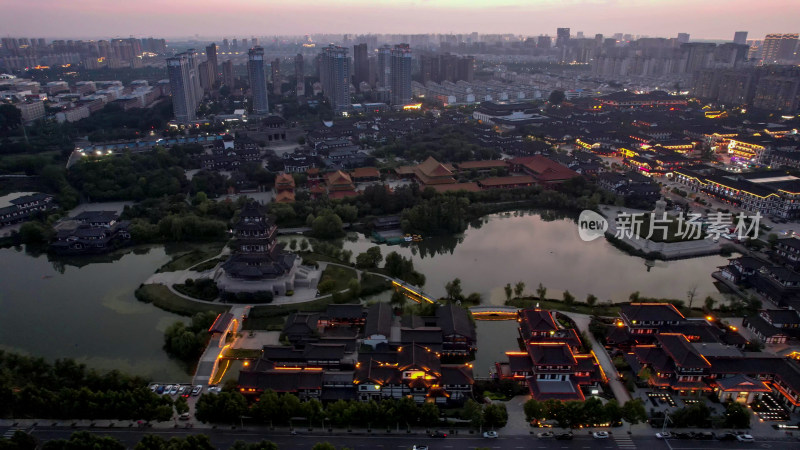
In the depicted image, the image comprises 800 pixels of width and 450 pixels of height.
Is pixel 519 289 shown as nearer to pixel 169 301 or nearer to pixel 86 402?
pixel 169 301

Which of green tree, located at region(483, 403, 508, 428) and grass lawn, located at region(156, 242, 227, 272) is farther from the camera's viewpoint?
grass lawn, located at region(156, 242, 227, 272)

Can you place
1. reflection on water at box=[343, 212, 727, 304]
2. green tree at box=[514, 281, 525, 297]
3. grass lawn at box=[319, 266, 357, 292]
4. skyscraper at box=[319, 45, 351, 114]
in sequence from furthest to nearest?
skyscraper at box=[319, 45, 351, 114], reflection on water at box=[343, 212, 727, 304], grass lawn at box=[319, 266, 357, 292], green tree at box=[514, 281, 525, 297]

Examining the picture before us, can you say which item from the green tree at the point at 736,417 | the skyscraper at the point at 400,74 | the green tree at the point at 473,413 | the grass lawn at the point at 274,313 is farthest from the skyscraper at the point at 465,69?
the green tree at the point at 473,413

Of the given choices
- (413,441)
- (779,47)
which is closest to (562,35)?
(779,47)

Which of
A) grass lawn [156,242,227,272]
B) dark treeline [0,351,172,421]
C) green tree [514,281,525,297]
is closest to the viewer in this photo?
dark treeline [0,351,172,421]

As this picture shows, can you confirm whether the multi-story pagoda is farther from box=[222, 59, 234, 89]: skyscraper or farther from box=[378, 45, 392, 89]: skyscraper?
box=[222, 59, 234, 89]: skyscraper

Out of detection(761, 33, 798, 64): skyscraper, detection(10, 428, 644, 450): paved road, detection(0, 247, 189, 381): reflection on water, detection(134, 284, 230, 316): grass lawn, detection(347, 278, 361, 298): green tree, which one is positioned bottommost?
detection(0, 247, 189, 381): reflection on water

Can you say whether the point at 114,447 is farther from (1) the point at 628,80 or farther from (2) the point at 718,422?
(1) the point at 628,80

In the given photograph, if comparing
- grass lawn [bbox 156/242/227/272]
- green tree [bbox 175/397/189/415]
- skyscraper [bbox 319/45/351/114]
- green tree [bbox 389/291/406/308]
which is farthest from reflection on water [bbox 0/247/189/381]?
skyscraper [bbox 319/45/351/114]
